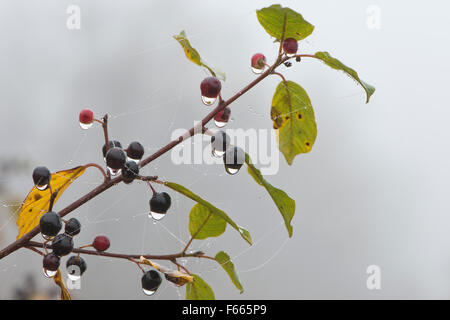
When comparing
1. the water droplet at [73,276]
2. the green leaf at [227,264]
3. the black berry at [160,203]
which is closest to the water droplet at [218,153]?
the black berry at [160,203]

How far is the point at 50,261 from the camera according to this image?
68 cm

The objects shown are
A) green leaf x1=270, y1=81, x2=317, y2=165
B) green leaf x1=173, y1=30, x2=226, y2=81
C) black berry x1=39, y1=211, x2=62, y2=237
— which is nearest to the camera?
black berry x1=39, y1=211, x2=62, y2=237

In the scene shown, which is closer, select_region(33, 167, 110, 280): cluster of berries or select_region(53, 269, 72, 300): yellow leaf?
select_region(33, 167, 110, 280): cluster of berries

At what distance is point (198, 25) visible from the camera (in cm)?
840

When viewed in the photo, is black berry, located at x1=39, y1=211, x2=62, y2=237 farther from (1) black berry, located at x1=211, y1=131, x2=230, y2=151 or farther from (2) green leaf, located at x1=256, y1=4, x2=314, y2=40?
(2) green leaf, located at x1=256, y1=4, x2=314, y2=40

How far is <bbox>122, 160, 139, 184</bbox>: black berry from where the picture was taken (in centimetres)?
64

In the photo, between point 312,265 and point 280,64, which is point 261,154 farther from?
point 312,265

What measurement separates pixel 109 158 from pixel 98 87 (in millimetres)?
8573

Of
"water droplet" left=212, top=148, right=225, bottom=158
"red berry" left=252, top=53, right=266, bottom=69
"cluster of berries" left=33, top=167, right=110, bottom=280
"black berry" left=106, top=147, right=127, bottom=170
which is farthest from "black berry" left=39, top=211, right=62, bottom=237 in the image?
"red berry" left=252, top=53, right=266, bottom=69

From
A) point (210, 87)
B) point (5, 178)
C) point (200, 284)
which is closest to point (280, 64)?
point (210, 87)

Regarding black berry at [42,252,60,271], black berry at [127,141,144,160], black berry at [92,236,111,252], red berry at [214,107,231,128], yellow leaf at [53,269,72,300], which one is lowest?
yellow leaf at [53,269,72,300]

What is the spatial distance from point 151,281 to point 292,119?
1.30 ft

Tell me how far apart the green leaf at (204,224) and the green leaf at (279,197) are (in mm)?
180

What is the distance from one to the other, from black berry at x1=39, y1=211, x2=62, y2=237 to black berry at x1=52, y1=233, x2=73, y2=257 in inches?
1.2
